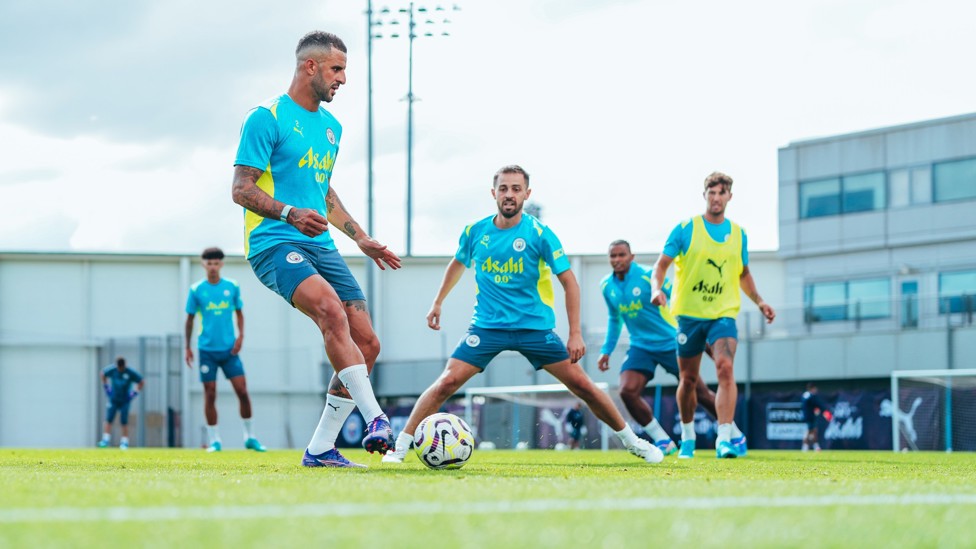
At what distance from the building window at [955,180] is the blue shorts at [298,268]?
34211mm

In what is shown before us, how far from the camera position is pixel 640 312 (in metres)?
13.8

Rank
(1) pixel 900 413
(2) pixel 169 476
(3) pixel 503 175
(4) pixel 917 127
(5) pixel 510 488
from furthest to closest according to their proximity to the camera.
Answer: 1. (4) pixel 917 127
2. (1) pixel 900 413
3. (3) pixel 503 175
4. (2) pixel 169 476
5. (5) pixel 510 488

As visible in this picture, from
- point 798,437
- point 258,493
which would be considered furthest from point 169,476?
point 798,437

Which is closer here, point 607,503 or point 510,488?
point 607,503

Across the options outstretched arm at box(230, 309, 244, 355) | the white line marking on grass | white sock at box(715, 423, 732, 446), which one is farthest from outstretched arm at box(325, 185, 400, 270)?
outstretched arm at box(230, 309, 244, 355)

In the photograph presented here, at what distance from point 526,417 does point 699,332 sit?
52.8 feet

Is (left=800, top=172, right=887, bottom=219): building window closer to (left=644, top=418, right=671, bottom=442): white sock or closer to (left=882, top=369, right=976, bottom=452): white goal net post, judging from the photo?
(left=882, top=369, right=976, bottom=452): white goal net post

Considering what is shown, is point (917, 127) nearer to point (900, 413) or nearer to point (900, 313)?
point (900, 313)

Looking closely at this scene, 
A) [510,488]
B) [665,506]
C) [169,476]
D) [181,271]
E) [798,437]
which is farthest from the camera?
[181,271]

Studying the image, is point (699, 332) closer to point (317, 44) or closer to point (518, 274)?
point (518, 274)

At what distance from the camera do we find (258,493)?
4.61 m

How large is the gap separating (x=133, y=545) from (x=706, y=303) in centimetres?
881

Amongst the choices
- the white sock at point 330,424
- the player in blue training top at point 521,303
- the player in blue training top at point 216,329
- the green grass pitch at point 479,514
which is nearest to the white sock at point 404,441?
the player in blue training top at point 521,303

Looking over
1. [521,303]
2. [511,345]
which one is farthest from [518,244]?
[511,345]
